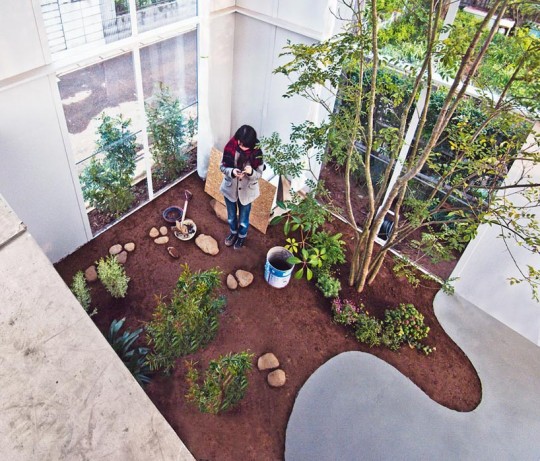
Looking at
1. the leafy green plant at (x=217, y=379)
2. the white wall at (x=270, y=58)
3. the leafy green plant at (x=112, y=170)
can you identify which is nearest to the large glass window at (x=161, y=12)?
the white wall at (x=270, y=58)

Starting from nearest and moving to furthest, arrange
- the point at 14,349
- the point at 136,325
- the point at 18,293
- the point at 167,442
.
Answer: the point at 167,442, the point at 14,349, the point at 18,293, the point at 136,325

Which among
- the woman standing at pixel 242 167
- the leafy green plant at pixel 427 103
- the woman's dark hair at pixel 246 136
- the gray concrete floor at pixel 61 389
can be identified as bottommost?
the woman standing at pixel 242 167

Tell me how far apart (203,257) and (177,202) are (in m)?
1.14

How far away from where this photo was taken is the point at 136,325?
4.92 m

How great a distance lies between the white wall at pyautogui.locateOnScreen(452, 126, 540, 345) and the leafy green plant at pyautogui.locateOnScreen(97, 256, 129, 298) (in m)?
4.08

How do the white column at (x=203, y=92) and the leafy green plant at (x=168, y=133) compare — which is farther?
the leafy green plant at (x=168, y=133)

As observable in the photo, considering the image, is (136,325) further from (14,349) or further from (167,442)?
(167,442)

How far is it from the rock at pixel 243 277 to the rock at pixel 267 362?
0.98m

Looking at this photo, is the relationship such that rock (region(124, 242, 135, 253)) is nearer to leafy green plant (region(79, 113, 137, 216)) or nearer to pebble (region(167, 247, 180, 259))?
pebble (region(167, 247, 180, 259))

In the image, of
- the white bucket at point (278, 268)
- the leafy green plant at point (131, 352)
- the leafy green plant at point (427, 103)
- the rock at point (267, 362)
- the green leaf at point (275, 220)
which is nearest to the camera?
the leafy green plant at point (427, 103)

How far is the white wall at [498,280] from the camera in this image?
16.6 ft

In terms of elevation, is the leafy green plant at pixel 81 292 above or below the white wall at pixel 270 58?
below

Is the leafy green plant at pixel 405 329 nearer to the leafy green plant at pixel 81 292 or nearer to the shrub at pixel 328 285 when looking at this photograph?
the shrub at pixel 328 285

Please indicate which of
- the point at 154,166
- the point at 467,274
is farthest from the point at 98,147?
the point at 467,274
